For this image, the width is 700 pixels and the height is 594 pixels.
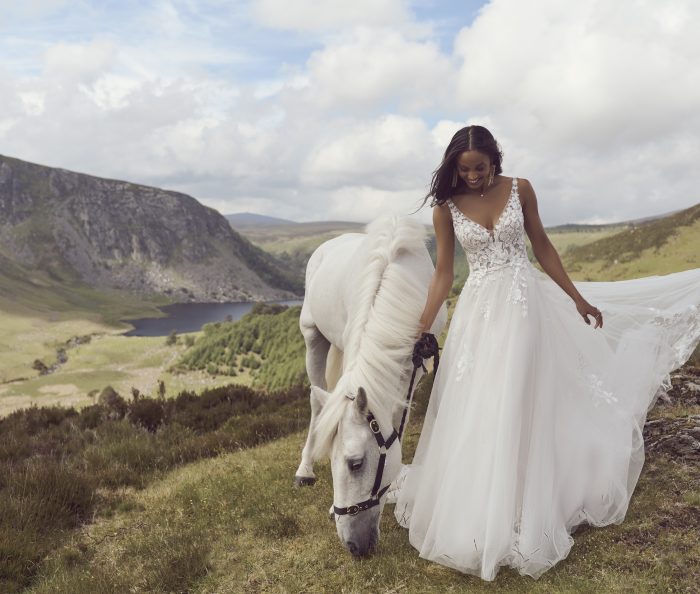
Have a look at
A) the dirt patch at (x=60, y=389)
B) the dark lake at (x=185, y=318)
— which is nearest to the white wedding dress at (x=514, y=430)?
the dirt patch at (x=60, y=389)

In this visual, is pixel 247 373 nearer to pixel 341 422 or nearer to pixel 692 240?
pixel 692 240

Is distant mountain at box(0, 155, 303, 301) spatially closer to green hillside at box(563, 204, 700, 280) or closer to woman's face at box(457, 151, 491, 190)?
green hillside at box(563, 204, 700, 280)

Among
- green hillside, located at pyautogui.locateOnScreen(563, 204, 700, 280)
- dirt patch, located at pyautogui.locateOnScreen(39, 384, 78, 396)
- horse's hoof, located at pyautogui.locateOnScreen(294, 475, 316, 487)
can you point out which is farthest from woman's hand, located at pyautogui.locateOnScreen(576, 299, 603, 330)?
dirt patch, located at pyautogui.locateOnScreen(39, 384, 78, 396)

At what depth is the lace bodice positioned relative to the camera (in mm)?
3996

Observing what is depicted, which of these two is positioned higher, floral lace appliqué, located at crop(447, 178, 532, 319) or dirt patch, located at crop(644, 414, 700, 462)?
floral lace appliqué, located at crop(447, 178, 532, 319)

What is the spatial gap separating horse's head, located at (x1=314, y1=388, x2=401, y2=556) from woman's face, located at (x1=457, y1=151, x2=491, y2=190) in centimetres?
189

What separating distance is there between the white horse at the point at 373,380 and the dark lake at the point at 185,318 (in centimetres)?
9903

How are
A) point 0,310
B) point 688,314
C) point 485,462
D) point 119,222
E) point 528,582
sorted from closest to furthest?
point 528,582, point 485,462, point 688,314, point 0,310, point 119,222

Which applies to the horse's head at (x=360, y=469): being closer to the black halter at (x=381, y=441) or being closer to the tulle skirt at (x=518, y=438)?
the black halter at (x=381, y=441)

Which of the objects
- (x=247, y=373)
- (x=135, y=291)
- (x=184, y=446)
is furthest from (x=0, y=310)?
(x=184, y=446)

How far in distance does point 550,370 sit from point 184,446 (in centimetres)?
628

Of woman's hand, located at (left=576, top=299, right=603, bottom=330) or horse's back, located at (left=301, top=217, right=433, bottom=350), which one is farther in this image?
horse's back, located at (left=301, top=217, right=433, bottom=350)

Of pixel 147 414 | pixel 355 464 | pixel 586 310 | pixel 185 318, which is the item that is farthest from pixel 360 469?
pixel 185 318

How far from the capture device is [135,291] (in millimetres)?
178125
